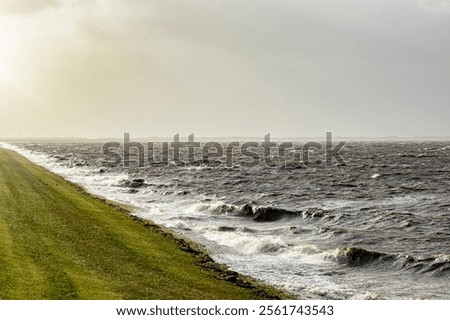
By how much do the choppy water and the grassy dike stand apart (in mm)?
2312

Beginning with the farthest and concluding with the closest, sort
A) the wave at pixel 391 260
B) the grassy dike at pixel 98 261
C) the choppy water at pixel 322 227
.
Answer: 1. the wave at pixel 391 260
2. the choppy water at pixel 322 227
3. the grassy dike at pixel 98 261

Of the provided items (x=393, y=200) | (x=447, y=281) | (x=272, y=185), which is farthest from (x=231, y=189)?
(x=447, y=281)

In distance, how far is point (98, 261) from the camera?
2230 cm

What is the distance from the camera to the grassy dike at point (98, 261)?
18.0 m

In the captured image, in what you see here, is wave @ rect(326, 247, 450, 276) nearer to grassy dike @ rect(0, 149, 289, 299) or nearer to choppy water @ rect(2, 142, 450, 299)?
choppy water @ rect(2, 142, 450, 299)

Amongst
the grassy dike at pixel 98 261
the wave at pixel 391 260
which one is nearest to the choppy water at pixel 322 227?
the wave at pixel 391 260

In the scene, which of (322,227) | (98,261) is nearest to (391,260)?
(322,227)

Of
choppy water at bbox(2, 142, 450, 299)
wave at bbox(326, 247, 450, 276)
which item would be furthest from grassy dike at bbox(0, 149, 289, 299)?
wave at bbox(326, 247, 450, 276)

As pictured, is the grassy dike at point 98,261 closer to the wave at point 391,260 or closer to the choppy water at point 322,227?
the choppy water at point 322,227

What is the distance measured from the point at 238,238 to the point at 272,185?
33523 mm

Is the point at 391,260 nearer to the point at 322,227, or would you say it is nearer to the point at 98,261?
the point at 322,227

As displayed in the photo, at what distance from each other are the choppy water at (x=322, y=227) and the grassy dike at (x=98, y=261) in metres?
2.31
